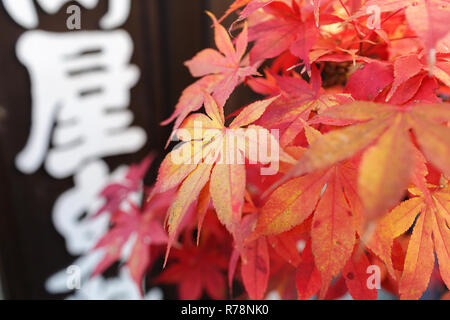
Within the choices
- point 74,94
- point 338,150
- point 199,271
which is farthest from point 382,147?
point 74,94

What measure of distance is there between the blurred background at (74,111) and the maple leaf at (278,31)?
0.68 m

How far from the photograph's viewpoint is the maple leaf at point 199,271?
904 mm

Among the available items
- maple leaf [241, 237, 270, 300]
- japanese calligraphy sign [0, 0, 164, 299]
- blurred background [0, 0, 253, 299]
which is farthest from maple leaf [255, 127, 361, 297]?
japanese calligraphy sign [0, 0, 164, 299]

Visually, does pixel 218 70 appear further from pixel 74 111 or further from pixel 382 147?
pixel 74 111

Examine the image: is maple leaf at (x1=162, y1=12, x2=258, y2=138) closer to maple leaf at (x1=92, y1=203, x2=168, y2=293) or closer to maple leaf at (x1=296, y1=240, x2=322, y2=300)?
maple leaf at (x1=296, y1=240, x2=322, y2=300)

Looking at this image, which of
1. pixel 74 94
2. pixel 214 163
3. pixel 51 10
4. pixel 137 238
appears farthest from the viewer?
pixel 74 94

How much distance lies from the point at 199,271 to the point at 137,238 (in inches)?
7.4

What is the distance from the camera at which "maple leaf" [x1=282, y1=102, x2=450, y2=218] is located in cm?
25

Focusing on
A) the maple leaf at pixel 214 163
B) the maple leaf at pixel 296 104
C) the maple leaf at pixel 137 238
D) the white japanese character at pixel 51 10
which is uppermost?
the white japanese character at pixel 51 10

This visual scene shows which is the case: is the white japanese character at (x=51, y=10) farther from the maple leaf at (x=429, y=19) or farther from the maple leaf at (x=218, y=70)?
the maple leaf at (x=429, y=19)

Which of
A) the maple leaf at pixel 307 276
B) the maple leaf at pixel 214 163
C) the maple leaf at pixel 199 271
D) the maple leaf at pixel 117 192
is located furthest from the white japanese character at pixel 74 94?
the maple leaf at pixel 307 276

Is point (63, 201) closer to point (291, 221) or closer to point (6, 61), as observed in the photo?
point (6, 61)

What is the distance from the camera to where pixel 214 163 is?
1.29ft
